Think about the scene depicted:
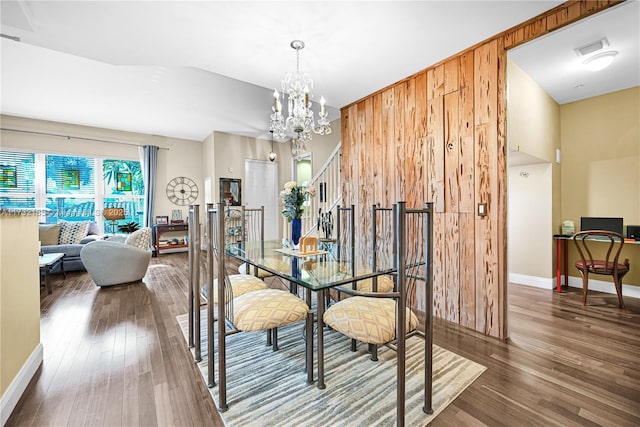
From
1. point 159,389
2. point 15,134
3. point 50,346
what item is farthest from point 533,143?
point 15,134

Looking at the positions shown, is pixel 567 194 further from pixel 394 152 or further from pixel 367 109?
pixel 367 109

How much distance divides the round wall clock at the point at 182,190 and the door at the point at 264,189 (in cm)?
138

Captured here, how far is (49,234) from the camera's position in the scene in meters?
4.45

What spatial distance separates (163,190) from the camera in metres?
6.27

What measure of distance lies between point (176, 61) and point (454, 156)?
9.34 ft

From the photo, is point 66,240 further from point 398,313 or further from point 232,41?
point 398,313

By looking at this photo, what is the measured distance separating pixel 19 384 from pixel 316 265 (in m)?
1.82

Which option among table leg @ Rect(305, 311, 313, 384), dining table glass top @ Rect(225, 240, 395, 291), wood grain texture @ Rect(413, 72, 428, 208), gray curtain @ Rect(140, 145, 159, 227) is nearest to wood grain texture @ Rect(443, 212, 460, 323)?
wood grain texture @ Rect(413, 72, 428, 208)

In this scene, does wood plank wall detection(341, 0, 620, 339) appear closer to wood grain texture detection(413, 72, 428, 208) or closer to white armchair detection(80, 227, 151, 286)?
wood grain texture detection(413, 72, 428, 208)

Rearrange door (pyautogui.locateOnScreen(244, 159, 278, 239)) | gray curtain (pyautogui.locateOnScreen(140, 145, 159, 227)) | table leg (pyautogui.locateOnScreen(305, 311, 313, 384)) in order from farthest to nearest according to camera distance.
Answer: door (pyautogui.locateOnScreen(244, 159, 278, 239)) → gray curtain (pyautogui.locateOnScreen(140, 145, 159, 227)) → table leg (pyautogui.locateOnScreen(305, 311, 313, 384))

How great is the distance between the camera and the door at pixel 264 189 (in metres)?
6.53

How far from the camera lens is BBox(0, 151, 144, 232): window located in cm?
494

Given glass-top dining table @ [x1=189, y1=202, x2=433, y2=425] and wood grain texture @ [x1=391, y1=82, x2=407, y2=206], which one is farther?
wood grain texture @ [x1=391, y1=82, x2=407, y2=206]

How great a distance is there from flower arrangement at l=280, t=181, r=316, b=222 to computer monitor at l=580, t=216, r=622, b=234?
3.83 meters
